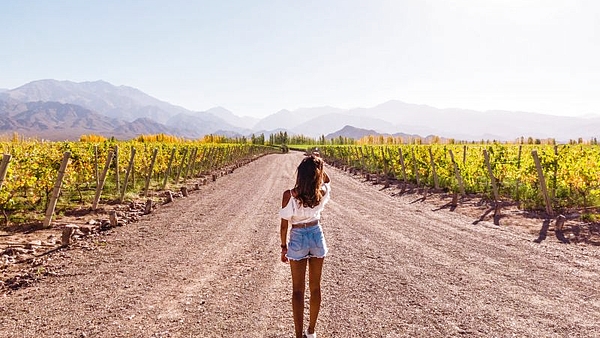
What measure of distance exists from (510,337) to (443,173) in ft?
51.6

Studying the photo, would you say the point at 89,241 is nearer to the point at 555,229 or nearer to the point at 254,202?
the point at 254,202

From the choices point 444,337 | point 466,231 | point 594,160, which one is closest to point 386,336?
point 444,337

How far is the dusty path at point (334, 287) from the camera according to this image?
498cm

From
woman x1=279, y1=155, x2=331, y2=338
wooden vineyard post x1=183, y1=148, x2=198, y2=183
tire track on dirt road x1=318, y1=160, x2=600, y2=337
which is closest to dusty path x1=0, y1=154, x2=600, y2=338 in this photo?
tire track on dirt road x1=318, y1=160, x2=600, y2=337

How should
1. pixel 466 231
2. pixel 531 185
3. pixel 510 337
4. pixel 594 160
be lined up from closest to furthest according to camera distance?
1. pixel 510 337
2. pixel 466 231
3. pixel 594 160
4. pixel 531 185

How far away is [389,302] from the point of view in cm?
570

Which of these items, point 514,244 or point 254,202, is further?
point 254,202

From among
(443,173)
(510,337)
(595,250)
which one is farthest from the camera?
(443,173)

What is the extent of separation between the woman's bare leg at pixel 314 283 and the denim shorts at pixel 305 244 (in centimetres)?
12

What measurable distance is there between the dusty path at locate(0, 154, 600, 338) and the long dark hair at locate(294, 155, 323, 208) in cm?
181

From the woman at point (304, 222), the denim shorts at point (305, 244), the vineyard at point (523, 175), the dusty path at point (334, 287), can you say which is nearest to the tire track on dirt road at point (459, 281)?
the dusty path at point (334, 287)

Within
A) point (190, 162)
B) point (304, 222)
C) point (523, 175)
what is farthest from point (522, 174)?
point (190, 162)

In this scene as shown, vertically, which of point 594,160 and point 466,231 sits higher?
point 594,160

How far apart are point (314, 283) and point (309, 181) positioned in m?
1.22
